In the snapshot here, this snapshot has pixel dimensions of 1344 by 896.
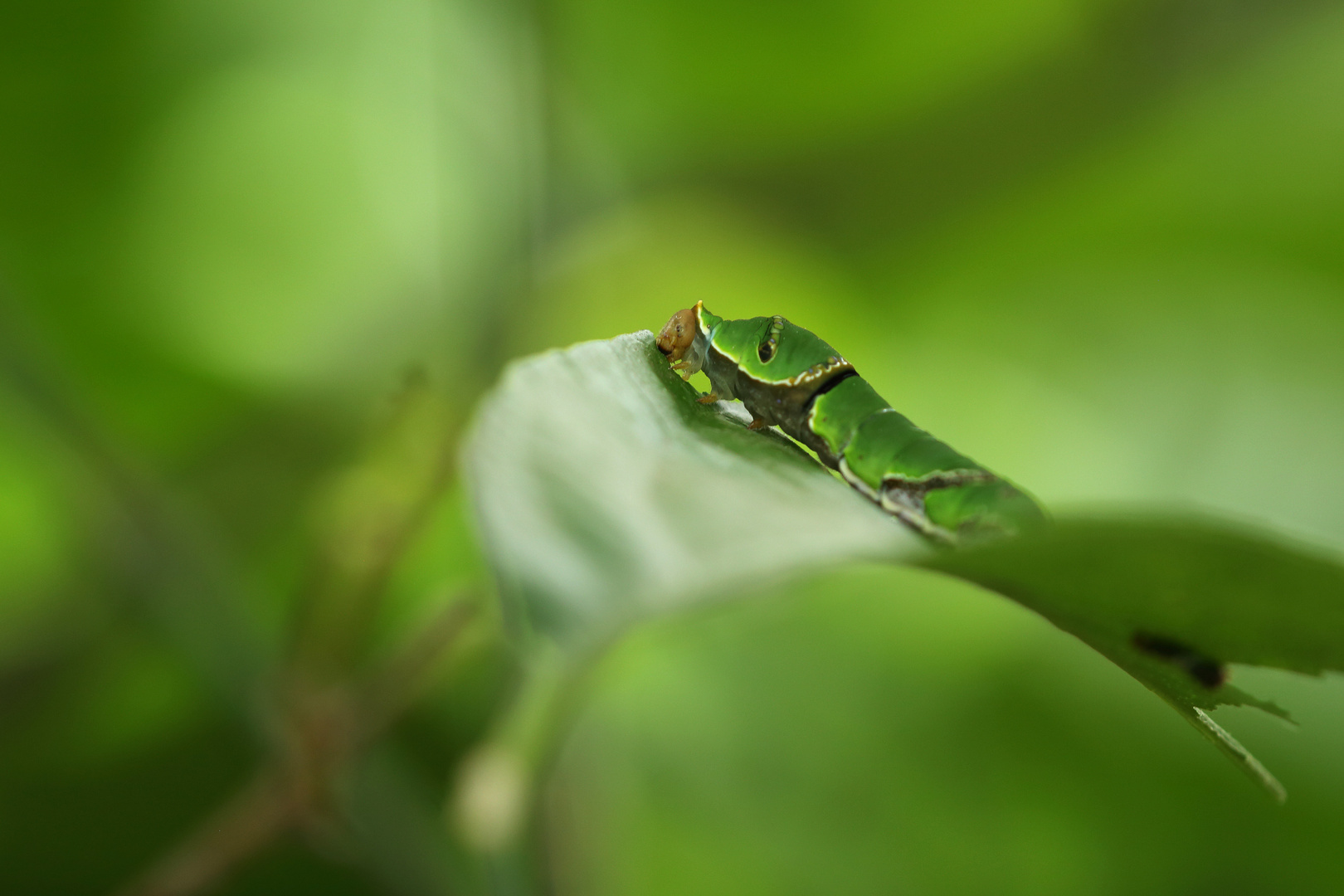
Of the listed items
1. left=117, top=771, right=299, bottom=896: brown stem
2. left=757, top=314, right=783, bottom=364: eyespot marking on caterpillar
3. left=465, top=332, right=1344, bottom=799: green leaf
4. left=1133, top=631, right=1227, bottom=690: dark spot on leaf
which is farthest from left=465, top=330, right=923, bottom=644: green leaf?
left=117, top=771, right=299, bottom=896: brown stem

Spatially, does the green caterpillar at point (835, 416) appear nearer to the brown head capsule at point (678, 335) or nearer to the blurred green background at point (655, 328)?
the brown head capsule at point (678, 335)

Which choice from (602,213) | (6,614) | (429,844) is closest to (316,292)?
(602,213)

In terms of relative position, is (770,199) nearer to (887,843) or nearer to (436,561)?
(436,561)

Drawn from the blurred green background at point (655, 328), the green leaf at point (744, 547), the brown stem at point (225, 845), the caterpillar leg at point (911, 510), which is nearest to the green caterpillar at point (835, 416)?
the caterpillar leg at point (911, 510)

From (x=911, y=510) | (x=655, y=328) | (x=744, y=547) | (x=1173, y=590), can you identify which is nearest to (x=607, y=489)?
(x=744, y=547)

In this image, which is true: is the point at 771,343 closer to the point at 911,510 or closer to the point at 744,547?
the point at 911,510

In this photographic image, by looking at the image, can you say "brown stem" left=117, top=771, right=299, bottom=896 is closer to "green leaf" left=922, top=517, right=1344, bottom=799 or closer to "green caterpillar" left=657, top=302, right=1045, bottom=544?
"green caterpillar" left=657, top=302, right=1045, bottom=544
